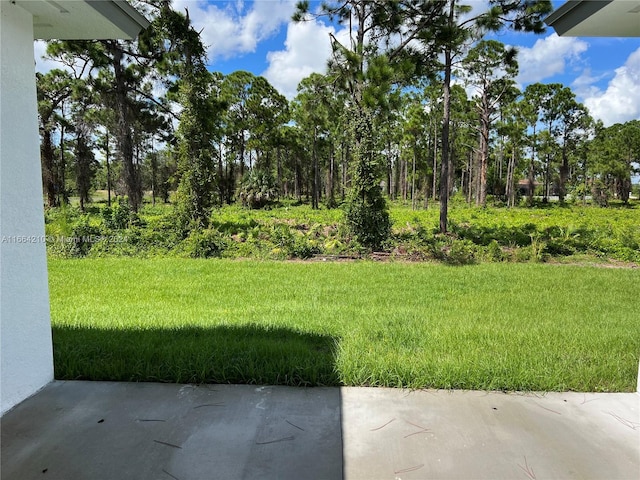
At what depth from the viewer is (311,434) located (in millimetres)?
2102

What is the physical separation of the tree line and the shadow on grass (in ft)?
19.1

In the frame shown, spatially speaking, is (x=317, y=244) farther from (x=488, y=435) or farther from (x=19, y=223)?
(x=488, y=435)

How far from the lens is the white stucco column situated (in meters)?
2.23

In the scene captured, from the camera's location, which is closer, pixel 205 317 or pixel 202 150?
pixel 205 317

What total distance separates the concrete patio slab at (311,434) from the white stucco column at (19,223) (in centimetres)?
26

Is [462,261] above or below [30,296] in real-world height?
Answer: below

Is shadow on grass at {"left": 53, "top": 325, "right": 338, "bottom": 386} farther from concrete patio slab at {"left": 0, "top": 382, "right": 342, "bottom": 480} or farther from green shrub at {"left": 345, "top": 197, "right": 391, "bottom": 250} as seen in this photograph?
green shrub at {"left": 345, "top": 197, "right": 391, "bottom": 250}

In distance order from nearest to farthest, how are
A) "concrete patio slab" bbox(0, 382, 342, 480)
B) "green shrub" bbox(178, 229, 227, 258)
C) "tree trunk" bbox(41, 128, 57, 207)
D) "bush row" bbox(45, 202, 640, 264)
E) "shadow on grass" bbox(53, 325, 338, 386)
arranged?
1. "concrete patio slab" bbox(0, 382, 342, 480)
2. "shadow on grass" bbox(53, 325, 338, 386)
3. "bush row" bbox(45, 202, 640, 264)
4. "green shrub" bbox(178, 229, 227, 258)
5. "tree trunk" bbox(41, 128, 57, 207)

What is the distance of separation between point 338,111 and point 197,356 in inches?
594

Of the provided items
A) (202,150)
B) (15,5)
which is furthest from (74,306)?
(202,150)

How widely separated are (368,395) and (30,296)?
2.20 m

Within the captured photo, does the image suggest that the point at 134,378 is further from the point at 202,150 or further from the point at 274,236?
the point at 202,150

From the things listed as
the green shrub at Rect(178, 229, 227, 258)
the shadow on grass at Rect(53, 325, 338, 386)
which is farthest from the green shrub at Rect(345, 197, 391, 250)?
the shadow on grass at Rect(53, 325, 338, 386)

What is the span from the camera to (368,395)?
8.37 feet
